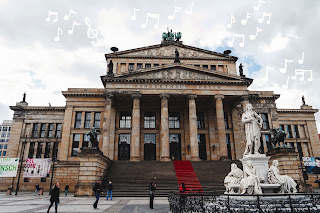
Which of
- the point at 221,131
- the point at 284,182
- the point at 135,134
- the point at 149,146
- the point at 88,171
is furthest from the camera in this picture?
the point at 149,146

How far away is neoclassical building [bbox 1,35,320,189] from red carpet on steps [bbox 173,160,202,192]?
9.05 feet

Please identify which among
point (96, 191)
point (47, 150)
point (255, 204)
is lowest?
point (96, 191)

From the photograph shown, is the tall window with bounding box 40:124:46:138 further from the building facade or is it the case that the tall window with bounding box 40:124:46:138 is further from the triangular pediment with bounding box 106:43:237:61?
the building facade

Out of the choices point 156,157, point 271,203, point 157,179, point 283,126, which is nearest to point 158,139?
point 156,157

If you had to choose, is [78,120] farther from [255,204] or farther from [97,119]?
[255,204]

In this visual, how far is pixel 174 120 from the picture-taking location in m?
41.5

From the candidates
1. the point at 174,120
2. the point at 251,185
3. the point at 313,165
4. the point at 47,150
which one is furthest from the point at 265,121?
the point at 47,150

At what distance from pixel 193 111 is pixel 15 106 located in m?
36.1

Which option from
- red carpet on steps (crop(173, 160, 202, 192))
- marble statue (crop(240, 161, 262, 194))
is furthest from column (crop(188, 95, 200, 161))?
marble statue (crop(240, 161, 262, 194))

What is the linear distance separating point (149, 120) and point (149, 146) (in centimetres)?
488

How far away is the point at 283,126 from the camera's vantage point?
48000 millimetres

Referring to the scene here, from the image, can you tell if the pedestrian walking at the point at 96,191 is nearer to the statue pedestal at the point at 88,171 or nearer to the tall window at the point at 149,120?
the statue pedestal at the point at 88,171

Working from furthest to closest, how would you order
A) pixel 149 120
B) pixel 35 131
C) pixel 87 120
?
1. pixel 35 131
2. pixel 87 120
3. pixel 149 120

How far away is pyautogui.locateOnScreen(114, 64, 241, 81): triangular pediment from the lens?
1422 inches
